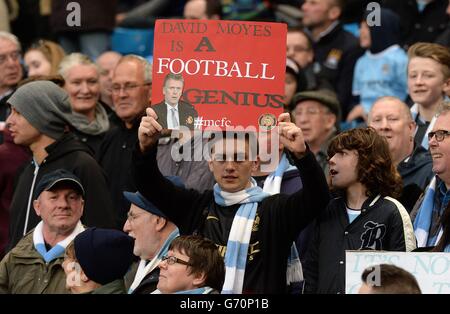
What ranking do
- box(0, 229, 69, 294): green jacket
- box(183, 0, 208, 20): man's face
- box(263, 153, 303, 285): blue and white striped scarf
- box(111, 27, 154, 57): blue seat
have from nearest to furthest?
1. box(263, 153, 303, 285): blue and white striped scarf
2. box(0, 229, 69, 294): green jacket
3. box(183, 0, 208, 20): man's face
4. box(111, 27, 154, 57): blue seat

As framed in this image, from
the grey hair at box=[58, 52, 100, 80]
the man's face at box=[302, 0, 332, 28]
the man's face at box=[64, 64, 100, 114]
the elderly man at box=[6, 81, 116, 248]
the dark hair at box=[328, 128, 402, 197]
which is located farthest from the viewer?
Answer: the man's face at box=[302, 0, 332, 28]

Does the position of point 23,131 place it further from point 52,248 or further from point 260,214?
point 260,214

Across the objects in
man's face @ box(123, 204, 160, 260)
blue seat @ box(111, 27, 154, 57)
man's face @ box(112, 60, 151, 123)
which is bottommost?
man's face @ box(123, 204, 160, 260)

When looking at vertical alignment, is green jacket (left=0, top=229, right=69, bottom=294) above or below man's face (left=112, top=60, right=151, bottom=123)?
below

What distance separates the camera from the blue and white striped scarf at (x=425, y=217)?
8172 millimetres

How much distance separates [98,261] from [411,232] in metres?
1.86

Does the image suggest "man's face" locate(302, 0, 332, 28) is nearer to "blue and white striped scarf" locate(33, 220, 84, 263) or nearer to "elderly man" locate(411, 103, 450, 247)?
"elderly man" locate(411, 103, 450, 247)

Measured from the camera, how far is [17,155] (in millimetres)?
10234

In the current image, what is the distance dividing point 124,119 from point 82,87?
77 cm

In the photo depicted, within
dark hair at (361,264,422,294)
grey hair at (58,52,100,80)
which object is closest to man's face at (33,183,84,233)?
dark hair at (361,264,422,294)

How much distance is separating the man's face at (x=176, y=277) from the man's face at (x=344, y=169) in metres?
1.27

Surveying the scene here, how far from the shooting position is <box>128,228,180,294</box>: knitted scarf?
8.10m

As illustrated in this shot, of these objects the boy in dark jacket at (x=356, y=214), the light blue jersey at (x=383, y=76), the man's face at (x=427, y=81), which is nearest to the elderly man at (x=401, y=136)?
the man's face at (x=427, y=81)

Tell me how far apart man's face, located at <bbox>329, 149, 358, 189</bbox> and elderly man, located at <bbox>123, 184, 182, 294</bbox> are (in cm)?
106
